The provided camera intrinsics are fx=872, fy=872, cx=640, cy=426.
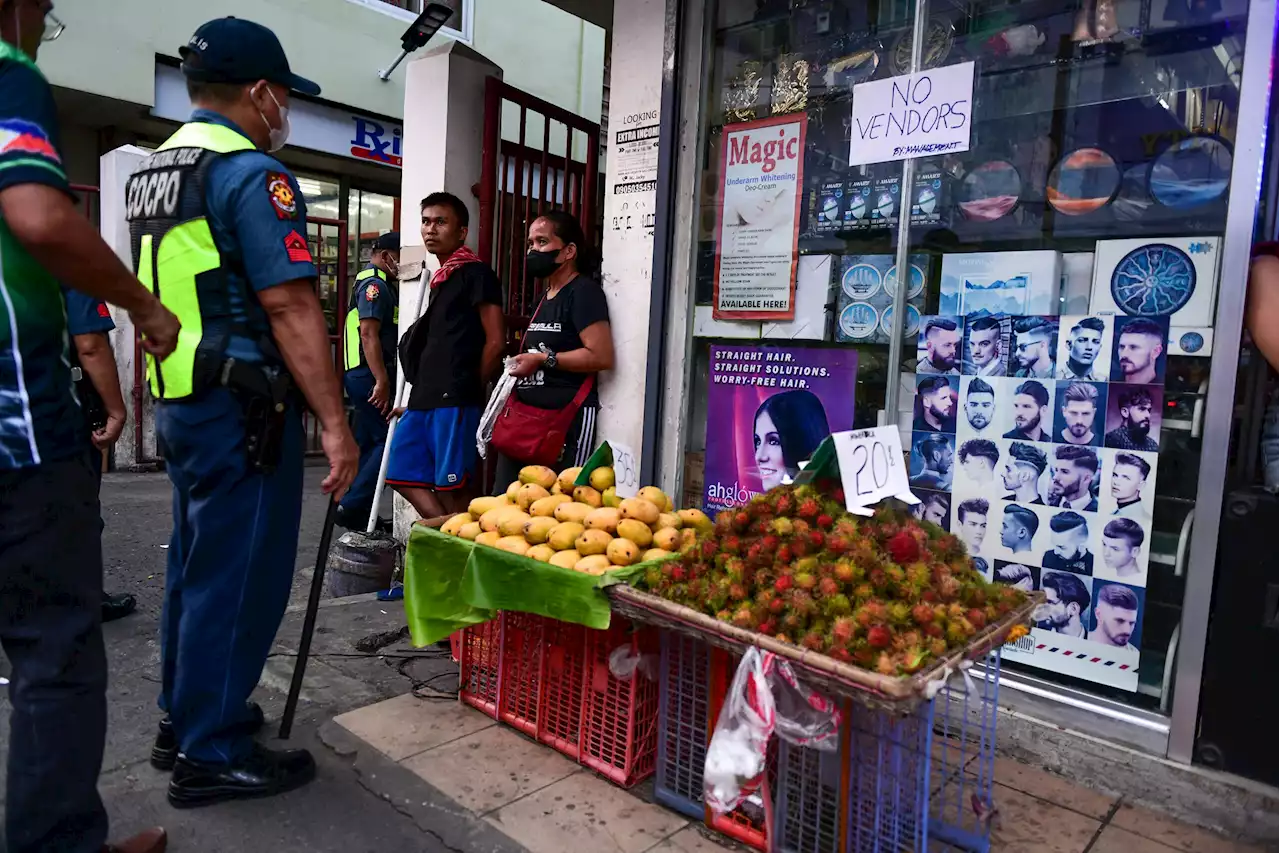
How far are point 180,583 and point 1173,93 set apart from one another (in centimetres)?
360

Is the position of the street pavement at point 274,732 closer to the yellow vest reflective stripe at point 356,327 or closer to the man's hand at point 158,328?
the man's hand at point 158,328

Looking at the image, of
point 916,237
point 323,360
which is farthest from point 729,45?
point 323,360

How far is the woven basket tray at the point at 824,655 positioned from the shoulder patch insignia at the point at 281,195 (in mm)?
1445

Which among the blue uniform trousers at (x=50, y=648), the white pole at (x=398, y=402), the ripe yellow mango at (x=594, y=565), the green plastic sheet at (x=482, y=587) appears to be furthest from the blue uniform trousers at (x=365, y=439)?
the blue uniform trousers at (x=50, y=648)

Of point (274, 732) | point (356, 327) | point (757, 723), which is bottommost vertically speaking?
point (274, 732)

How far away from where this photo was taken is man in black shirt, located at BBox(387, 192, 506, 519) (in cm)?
435

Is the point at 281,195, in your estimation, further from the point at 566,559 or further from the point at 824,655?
the point at 824,655

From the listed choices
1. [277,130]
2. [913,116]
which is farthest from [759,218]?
[277,130]

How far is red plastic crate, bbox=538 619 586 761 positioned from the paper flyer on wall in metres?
1.50

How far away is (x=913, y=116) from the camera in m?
3.42

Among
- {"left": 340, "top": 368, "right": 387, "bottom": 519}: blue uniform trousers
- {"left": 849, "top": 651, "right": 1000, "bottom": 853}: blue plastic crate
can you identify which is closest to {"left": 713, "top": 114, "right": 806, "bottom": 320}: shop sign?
{"left": 849, "top": 651, "right": 1000, "bottom": 853}: blue plastic crate

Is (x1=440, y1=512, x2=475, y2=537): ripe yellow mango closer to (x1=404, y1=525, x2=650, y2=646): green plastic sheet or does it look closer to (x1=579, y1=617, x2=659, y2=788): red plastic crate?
(x1=404, y1=525, x2=650, y2=646): green plastic sheet

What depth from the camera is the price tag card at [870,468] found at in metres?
2.55

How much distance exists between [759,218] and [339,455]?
2207 mm
